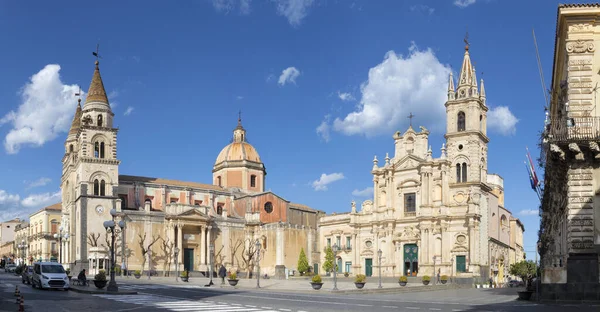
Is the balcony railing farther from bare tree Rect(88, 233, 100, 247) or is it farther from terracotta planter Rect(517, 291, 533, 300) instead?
bare tree Rect(88, 233, 100, 247)

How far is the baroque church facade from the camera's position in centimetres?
6869

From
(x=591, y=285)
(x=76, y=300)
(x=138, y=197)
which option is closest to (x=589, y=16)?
(x=591, y=285)

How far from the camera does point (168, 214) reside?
73.4 meters

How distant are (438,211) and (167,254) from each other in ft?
98.7

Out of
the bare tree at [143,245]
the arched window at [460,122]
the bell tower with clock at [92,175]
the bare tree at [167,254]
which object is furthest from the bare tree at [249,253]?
the arched window at [460,122]

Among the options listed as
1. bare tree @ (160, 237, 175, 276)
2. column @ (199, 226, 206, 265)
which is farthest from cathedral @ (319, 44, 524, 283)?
bare tree @ (160, 237, 175, 276)

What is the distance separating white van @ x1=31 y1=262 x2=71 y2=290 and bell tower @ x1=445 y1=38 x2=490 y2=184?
44758 millimetres

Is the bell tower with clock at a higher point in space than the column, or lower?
higher

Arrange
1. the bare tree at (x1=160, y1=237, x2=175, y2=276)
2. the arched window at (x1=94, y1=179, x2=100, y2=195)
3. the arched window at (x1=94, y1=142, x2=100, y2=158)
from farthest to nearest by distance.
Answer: the bare tree at (x1=160, y1=237, x2=175, y2=276) → the arched window at (x1=94, y1=142, x2=100, y2=158) → the arched window at (x1=94, y1=179, x2=100, y2=195)

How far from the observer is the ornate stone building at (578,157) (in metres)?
25.7

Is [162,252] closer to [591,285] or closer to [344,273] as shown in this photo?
[344,273]

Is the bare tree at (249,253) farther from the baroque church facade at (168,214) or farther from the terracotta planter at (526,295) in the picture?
the terracotta planter at (526,295)

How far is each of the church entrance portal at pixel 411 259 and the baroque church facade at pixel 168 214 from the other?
45.6 ft

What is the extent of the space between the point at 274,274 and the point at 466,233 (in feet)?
78.5
